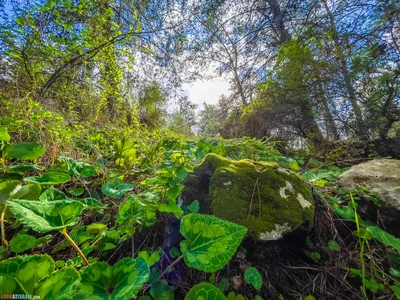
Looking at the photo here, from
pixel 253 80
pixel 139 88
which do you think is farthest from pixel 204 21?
pixel 139 88

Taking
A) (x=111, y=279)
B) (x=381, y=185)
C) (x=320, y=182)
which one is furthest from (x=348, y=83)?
(x=111, y=279)

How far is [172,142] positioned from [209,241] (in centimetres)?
106

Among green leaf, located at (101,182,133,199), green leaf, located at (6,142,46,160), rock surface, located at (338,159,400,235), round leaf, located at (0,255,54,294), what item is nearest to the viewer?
round leaf, located at (0,255,54,294)

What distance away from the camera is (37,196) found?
723mm

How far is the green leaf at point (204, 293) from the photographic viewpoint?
0.44m

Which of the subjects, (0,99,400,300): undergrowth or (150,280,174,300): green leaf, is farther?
(150,280,174,300): green leaf

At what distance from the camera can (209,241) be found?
548mm

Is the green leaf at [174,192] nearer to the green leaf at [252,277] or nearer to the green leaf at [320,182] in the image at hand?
the green leaf at [252,277]

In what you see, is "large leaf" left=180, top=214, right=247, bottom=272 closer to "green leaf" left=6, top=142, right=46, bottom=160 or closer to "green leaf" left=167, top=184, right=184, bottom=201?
"green leaf" left=167, top=184, right=184, bottom=201

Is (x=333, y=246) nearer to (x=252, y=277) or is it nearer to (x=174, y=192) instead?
(x=252, y=277)

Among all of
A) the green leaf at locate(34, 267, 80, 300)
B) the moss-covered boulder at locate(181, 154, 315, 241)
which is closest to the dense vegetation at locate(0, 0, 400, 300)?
the green leaf at locate(34, 267, 80, 300)

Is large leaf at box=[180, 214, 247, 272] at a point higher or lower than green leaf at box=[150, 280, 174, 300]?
higher

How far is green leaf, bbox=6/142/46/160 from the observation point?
2.95 feet

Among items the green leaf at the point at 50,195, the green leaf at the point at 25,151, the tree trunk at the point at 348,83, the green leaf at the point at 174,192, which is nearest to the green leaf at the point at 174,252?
the green leaf at the point at 174,192
